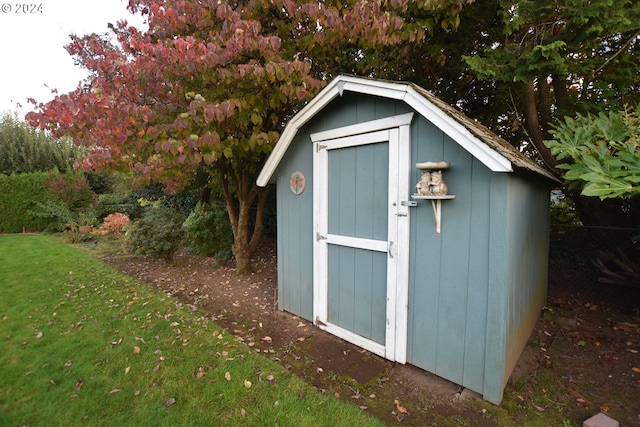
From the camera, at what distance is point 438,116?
8.04 ft

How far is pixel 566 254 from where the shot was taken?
16.9 ft

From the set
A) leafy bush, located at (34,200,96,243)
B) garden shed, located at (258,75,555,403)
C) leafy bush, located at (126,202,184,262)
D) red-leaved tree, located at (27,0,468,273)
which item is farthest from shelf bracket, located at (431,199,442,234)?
leafy bush, located at (34,200,96,243)

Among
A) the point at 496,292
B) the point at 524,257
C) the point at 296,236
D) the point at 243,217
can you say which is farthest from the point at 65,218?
the point at 524,257

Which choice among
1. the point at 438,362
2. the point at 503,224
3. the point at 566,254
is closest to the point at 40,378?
the point at 438,362

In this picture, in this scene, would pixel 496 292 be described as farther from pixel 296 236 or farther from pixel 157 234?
pixel 157 234

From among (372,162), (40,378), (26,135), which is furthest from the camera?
(26,135)

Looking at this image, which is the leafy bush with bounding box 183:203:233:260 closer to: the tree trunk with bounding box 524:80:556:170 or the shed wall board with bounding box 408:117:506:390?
the shed wall board with bounding box 408:117:506:390

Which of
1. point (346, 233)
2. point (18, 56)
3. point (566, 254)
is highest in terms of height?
point (18, 56)

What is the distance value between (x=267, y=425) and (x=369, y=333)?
4.82ft

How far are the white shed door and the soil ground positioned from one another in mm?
308

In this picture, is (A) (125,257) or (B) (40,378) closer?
(B) (40,378)

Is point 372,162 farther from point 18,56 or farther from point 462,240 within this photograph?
point 18,56

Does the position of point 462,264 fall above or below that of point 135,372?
above

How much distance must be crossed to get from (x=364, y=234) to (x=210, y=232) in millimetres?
4975
